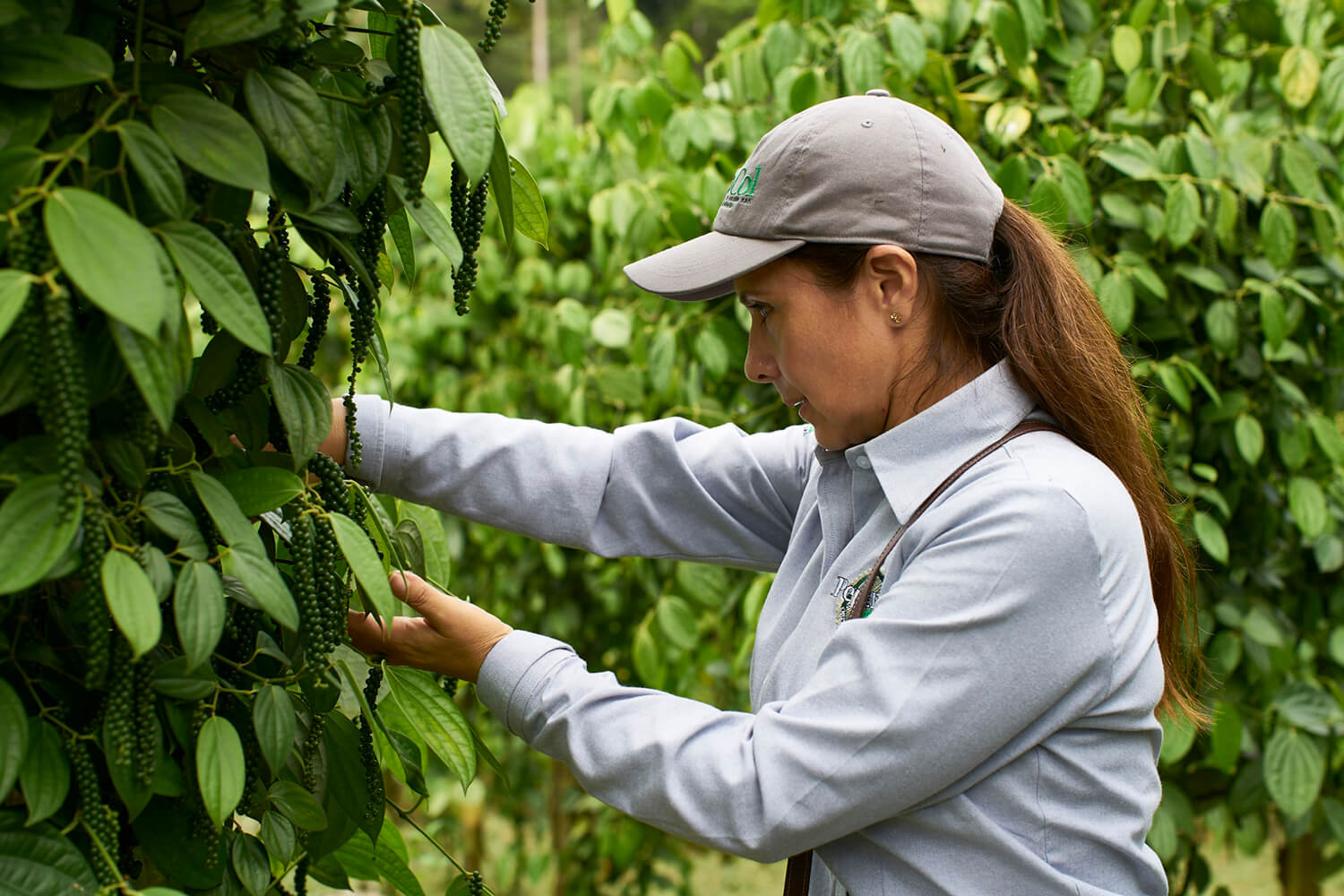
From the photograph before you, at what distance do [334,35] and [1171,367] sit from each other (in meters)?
1.50

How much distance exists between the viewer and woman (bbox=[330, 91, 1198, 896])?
3.17ft

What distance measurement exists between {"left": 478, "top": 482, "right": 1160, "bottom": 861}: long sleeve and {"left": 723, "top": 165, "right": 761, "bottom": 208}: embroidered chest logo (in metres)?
0.33

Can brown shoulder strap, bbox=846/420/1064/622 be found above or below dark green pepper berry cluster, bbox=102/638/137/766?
below

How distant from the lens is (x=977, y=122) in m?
2.02

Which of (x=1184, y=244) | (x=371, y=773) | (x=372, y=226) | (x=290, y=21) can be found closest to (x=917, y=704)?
(x=371, y=773)

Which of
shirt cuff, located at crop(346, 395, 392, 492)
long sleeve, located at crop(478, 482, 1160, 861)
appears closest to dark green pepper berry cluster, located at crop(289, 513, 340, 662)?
long sleeve, located at crop(478, 482, 1160, 861)

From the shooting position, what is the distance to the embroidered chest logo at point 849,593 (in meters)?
1.08

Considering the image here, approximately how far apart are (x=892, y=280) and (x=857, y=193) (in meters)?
0.08

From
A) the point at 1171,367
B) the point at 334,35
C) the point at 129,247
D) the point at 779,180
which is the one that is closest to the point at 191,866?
the point at 129,247

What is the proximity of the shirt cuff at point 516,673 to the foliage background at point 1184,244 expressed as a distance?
3.13 feet

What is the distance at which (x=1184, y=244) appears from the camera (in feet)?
6.34

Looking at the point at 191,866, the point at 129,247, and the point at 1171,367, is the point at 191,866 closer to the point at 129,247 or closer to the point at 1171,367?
the point at 129,247

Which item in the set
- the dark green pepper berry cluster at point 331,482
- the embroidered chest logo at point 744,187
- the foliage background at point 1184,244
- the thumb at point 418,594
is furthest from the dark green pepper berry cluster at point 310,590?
the foliage background at point 1184,244

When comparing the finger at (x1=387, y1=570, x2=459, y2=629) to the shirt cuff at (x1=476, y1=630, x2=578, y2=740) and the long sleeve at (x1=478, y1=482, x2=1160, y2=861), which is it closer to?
the shirt cuff at (x1=476, y1=630, x2=578, y2=740)
